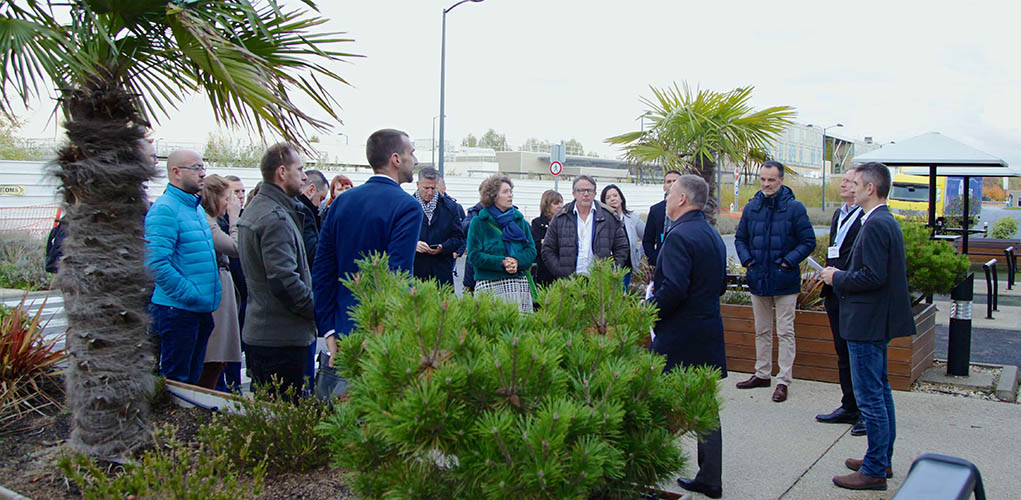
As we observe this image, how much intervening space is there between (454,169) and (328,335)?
80451mm

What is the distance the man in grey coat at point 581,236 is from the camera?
747 cm

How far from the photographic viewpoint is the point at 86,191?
3.53 metres

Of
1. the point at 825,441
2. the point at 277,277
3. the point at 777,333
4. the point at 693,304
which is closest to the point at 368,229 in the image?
the point at 277,277

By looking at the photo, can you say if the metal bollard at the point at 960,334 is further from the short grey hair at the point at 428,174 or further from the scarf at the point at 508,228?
the short grey hair at the point at 428,174

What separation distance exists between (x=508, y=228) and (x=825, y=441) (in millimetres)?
3137

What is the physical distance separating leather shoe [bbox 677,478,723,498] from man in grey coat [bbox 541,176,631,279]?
3.25 metres

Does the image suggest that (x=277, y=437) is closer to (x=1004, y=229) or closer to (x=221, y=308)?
(x=221, y=308)

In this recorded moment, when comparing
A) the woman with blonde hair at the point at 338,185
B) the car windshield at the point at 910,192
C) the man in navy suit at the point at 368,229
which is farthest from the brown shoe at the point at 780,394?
the car windshield at the point at 910,192

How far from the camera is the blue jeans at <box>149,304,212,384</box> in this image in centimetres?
479

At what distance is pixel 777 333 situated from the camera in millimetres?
7020

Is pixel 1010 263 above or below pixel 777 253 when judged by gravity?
below

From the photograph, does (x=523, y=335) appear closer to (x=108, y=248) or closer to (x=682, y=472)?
(x=682, y=472)

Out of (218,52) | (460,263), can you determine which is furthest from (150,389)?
(460,263)

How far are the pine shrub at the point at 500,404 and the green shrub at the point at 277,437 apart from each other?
42.8 inches
